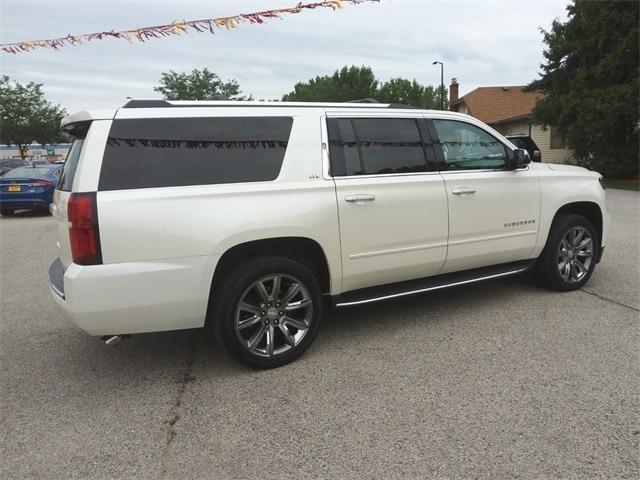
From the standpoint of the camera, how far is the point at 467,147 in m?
4.54

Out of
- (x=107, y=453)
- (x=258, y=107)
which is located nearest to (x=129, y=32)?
(x=258, y=107)

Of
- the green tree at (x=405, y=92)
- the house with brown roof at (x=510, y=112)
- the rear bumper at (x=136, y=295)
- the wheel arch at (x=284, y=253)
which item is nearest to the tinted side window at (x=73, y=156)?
the rear bumper at (x=136, y=295)

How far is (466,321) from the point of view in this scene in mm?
4414

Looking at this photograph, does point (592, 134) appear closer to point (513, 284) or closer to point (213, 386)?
point (513, 284)

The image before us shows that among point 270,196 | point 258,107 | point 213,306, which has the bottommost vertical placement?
point 213,306

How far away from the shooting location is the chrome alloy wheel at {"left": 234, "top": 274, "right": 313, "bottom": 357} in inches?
139

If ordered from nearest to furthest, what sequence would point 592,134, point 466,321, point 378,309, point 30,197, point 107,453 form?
point 107,453 → point 466,321 → point 378,309 → point 30,197 → point 592,134

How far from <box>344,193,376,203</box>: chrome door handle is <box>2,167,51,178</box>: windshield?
42.5 ft

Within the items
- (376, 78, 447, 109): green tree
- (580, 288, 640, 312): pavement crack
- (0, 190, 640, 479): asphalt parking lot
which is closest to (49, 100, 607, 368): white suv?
(0, 190, 640, 479): asphalt parking lot

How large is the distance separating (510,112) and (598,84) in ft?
63.1

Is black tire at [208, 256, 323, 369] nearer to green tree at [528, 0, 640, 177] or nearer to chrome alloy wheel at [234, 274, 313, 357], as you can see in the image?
chrome alloy wheel at [234, 274, 313, 357]

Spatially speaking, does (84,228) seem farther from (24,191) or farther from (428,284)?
(24,191)

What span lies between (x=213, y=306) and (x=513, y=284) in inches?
138

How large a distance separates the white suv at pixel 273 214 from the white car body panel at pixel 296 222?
0.03 ft
